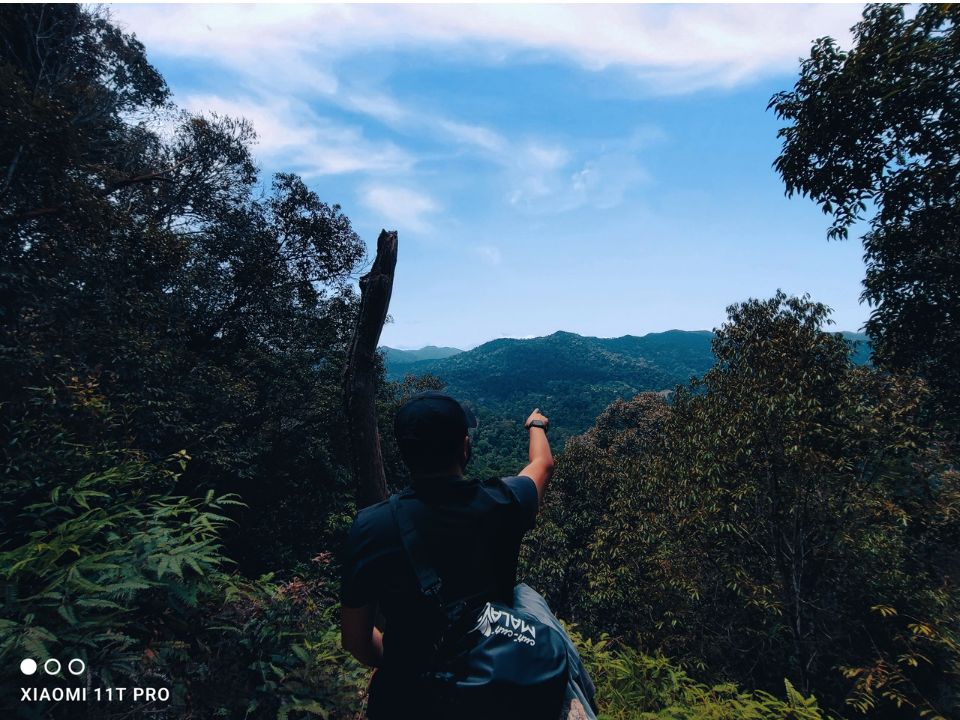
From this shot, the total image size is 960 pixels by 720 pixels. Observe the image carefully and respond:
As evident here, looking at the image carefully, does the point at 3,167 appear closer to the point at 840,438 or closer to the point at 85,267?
the point at 85,267

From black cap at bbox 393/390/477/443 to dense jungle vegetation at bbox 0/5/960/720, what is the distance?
107 inches

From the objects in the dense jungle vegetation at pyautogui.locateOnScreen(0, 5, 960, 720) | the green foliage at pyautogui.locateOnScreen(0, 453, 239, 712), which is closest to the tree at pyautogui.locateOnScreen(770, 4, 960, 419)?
the dense jungle vegetation at pyautogui.locateOnScreen(0, 5, 960, 720)

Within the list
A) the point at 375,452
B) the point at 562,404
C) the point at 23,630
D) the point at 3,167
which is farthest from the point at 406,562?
the point at 562,404

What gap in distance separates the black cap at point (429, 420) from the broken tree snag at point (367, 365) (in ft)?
9.13

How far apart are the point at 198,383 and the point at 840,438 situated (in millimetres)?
15685

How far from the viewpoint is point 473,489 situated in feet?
5.36

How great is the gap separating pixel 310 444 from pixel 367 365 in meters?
13.3

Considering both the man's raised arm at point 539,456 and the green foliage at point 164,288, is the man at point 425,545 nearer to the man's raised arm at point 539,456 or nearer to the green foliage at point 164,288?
the man's raised arm at point 539,456

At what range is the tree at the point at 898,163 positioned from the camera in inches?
276

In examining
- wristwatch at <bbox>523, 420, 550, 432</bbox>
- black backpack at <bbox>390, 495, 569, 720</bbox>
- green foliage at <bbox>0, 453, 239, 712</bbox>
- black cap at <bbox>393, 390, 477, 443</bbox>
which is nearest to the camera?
black backpack at <bbox>390, 495, 569, 720</bbox>

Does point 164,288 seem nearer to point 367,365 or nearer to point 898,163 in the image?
point 367,365

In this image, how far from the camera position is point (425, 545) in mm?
1491

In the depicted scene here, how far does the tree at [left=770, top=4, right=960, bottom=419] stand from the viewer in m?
7.01

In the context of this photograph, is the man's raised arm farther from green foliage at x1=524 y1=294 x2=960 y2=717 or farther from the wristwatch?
green foliage at x1=524 y1=294 x2=960 y2=717
